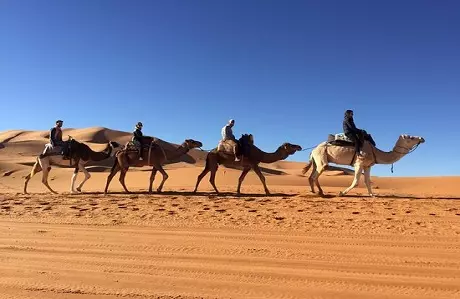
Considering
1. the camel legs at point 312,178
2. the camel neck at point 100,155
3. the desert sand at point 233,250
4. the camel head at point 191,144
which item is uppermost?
the camel head at point 191,144

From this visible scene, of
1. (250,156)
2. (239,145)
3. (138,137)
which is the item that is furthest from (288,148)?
(138,137)

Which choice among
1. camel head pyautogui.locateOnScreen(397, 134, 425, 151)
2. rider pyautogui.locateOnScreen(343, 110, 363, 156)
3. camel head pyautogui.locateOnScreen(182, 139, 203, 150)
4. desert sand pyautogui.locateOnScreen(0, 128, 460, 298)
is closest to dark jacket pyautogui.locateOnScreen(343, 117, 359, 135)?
rider pyautogui.locateOnScreen(343, 110, 363, 156)

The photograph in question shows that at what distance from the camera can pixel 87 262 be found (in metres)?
6.29

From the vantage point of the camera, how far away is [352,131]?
14.2 metres

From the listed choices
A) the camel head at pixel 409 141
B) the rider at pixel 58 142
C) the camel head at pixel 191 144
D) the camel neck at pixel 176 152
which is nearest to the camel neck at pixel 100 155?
the rider at pixel 58 142

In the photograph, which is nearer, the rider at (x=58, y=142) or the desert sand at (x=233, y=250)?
the desert sand at (x=233, y=250)

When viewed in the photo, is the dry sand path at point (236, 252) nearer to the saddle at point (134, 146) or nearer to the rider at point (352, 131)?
the rider at point (352, 131)

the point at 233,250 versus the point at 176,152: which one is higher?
the point at 176,152

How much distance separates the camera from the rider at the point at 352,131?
46.5 feet

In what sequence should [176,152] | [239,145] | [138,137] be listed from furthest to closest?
[176,152] < [138,137] < [239,145]

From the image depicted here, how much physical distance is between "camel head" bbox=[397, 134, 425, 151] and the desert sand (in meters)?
3.04

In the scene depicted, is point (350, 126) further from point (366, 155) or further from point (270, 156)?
point (270, 156)

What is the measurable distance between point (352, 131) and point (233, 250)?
8.51m

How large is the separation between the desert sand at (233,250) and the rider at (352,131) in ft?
8.73
